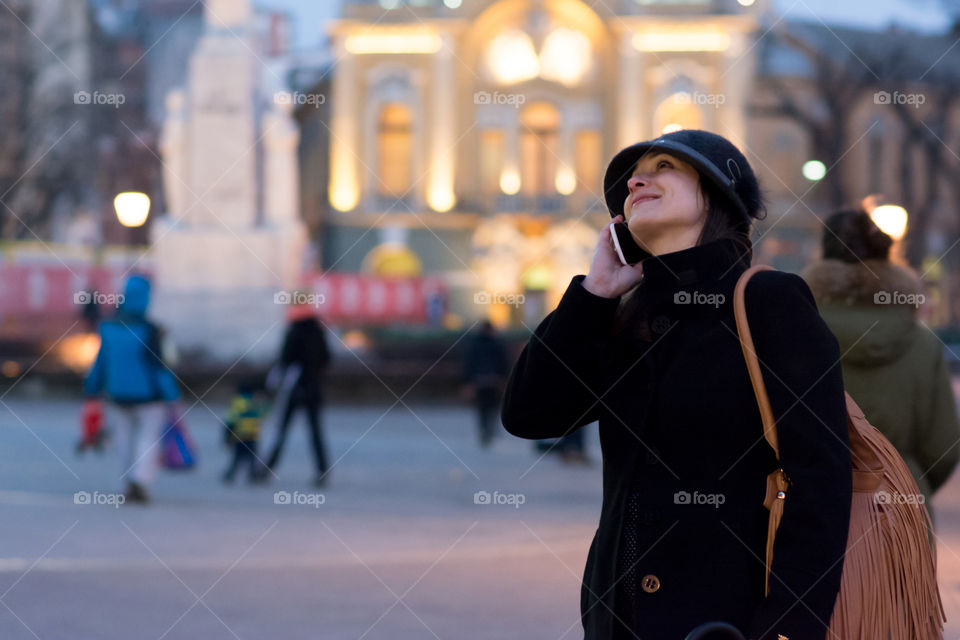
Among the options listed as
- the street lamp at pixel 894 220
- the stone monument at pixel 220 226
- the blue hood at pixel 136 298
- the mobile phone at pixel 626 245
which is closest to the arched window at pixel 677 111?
the stone monument at pixel 220 226

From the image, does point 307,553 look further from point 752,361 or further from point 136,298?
point 752,361

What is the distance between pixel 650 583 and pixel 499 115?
4445 cm

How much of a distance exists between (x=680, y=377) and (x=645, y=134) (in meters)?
44.7

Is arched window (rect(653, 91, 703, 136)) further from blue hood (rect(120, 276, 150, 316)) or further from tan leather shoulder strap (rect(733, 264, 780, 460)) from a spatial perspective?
tan leather shoulder strap (rect(733, 264, 780, 460))

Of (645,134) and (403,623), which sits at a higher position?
(645,134)

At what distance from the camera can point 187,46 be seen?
66438mm

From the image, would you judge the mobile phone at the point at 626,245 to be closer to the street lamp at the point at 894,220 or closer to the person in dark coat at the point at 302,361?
the street lamp at the point at 894,220

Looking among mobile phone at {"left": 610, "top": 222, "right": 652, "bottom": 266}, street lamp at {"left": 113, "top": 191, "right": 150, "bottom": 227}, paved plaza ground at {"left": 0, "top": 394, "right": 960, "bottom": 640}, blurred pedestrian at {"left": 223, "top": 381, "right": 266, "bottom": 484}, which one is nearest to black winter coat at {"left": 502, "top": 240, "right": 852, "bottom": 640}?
mobile phone at {"left": 610, "top": 222, "right": 652, "bottom": 266}

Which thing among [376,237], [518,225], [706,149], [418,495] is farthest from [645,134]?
[706,149]

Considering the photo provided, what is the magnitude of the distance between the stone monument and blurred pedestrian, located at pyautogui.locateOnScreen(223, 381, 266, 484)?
12.2m

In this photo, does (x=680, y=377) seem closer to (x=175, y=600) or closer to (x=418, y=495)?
(x=175, y=600)

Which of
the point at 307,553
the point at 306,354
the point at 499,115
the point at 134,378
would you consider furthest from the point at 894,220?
the point at 499,115

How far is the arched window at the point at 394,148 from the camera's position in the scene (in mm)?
46500

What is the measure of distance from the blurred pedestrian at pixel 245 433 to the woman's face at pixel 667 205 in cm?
981
